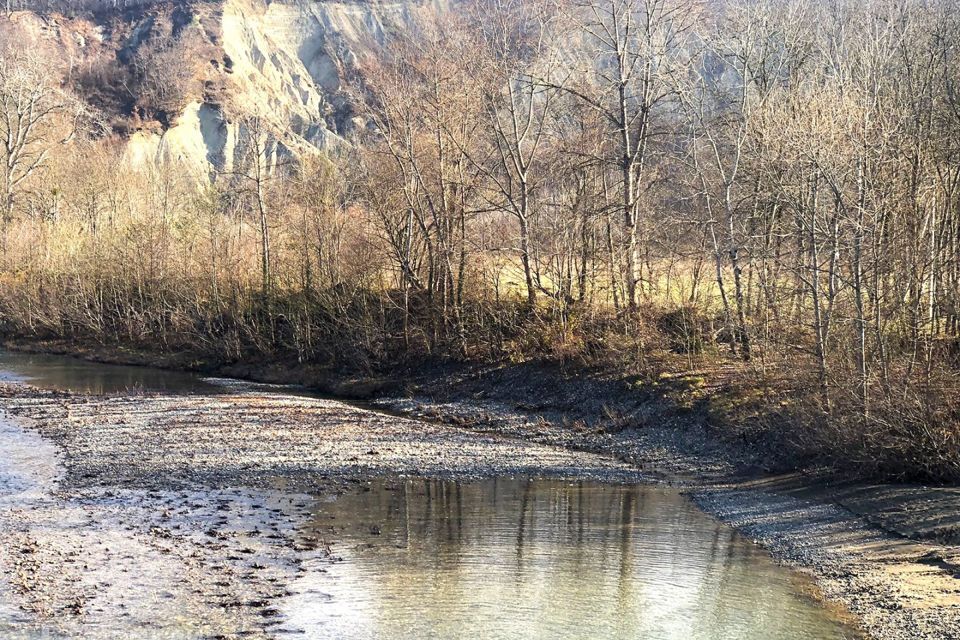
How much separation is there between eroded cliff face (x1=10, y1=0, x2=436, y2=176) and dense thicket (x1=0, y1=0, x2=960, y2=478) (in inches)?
1651

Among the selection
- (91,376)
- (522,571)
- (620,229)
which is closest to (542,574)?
(522,571)

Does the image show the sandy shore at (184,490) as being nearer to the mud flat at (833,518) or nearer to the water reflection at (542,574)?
the water reflection at (542,574)

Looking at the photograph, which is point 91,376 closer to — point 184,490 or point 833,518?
point 184,490

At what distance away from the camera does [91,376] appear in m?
38.7

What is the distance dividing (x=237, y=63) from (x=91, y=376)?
3118 inches

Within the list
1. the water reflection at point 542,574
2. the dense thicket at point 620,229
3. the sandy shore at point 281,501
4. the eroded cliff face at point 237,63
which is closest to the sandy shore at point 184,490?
the sandy shore at point 281,501

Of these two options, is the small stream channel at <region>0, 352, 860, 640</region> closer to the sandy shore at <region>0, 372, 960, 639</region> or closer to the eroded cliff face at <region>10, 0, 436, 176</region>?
→ the sandy shore at <region>0, 372, 960, 639</region>

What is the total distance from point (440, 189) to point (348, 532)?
2246cm

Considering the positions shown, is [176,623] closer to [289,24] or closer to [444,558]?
[444,558]

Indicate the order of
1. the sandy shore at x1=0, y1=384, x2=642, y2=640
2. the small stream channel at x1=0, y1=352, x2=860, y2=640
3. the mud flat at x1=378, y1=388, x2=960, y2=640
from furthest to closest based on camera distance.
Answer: the mud flat at x1=378, y1=388, x2=960, y2=640 → the sandy shore at x1=0, y1=384, x2=642, y2=640 → the small stream channel at x1=0, y1=352, x2=860, y2=640

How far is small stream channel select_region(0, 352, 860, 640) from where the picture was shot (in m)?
12.2

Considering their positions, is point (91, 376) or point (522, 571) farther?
point (91, 376)

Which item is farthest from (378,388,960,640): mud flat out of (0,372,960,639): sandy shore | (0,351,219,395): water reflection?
(0,351,219,395): water reflection

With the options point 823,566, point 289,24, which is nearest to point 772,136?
point 823,566
